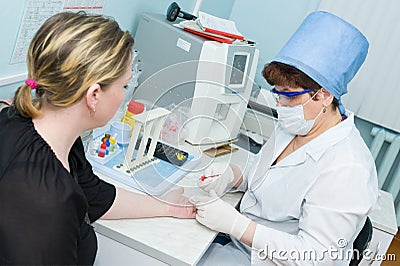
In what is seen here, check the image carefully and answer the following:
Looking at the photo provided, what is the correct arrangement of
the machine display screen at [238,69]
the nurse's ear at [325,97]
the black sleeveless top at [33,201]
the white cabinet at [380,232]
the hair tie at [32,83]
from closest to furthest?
the black sleeveless top at [33,201] < the hair tie at [32,83] < the nurse's ear at [325,97] < the machine display screen at [238,69] < the white cabinet at [380,232]

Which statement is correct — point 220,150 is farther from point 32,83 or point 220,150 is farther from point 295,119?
point 32,83

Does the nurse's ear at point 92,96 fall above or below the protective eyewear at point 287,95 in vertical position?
below

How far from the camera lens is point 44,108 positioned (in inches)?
39.2

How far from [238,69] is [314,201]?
767 mm

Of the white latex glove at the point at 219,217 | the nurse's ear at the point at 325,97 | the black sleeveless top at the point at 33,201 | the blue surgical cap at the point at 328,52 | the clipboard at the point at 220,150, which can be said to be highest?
the blue surgical cap at the point at 328,52

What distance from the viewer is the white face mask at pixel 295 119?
1.47 m

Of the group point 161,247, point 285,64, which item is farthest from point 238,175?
point 161,247

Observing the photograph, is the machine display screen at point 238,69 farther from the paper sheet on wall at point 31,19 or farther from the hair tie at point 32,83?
the hair tie at point 32,83

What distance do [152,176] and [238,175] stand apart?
0.35m

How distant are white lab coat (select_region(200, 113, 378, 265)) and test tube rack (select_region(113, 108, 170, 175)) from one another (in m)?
0.36

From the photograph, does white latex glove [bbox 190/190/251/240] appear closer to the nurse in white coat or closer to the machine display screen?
the nurse in white coat

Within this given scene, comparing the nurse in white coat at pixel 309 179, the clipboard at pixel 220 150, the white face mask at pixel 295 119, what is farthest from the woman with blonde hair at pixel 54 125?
the clipboard at pixel 220 150

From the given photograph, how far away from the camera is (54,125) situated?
100 centimetres

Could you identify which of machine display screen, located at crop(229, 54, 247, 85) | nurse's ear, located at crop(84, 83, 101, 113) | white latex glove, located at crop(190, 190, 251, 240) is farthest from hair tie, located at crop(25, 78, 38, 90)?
machine display screen, located at crop(229, 54, 247, 85)
